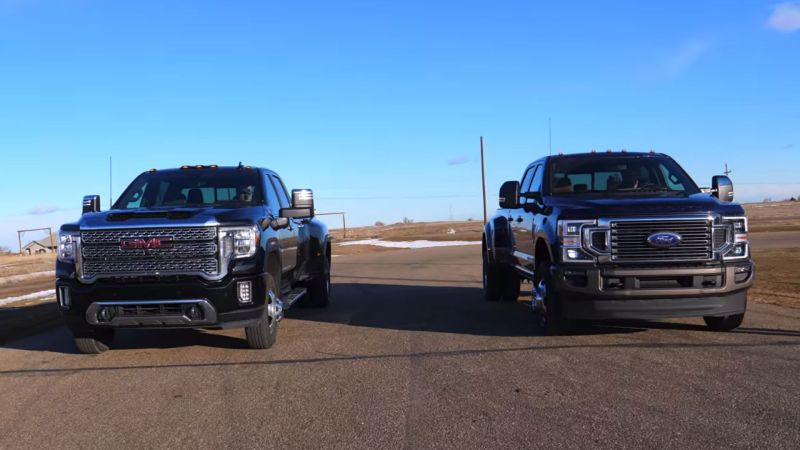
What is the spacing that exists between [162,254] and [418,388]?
9.72 ft

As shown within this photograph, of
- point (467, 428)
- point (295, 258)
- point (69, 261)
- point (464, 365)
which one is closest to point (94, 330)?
point (69, 261)

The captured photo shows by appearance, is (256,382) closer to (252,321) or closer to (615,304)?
(252,321)

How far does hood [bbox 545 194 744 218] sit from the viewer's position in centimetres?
678

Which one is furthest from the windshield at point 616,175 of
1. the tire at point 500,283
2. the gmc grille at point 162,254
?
the gmc grille at point 162,254

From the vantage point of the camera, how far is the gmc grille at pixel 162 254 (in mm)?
6574

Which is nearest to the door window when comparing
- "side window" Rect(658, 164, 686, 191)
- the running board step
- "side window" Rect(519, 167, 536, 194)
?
the running board step

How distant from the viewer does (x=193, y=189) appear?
8500 millimetres

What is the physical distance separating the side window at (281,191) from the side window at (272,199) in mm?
220

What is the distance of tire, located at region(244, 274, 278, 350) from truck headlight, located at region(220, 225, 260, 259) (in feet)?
1.29

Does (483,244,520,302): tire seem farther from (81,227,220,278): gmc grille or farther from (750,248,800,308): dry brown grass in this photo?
(81,227,220,278): gmc grille

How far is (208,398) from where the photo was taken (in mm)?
5422

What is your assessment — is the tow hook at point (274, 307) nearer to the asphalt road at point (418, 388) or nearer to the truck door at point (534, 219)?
the asphalt road at point (418, 388)

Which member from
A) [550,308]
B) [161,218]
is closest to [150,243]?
[161,218]

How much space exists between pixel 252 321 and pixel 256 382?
1.01 m
